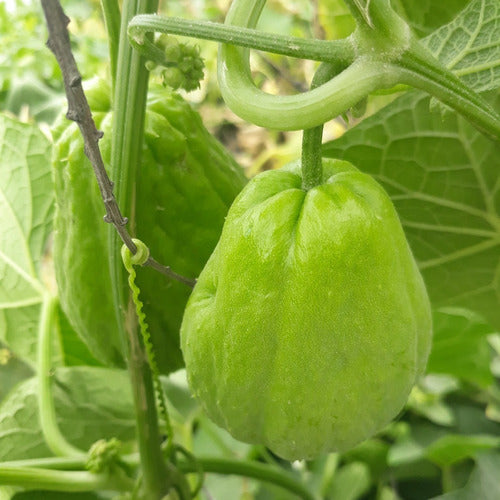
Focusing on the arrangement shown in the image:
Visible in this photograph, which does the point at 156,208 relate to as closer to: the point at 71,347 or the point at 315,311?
the point at 315,311

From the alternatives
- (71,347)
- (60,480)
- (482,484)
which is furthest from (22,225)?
(482,484)

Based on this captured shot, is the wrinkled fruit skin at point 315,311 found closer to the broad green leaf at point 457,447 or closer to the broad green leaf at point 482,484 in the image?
the broad green leaf at point 482,484

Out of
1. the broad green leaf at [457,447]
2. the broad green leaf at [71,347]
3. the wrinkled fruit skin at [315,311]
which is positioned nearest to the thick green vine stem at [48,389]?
the broad green leaf at [71,347]

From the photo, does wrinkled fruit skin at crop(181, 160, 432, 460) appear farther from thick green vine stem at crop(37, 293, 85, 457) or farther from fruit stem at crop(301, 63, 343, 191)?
thick green vine stem at crop(37, 293, 85, 457)

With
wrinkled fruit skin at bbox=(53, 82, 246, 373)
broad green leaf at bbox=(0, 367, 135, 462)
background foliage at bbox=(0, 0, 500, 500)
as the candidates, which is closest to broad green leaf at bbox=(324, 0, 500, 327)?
background foliage at bbox=(0, 0, 500, 500)

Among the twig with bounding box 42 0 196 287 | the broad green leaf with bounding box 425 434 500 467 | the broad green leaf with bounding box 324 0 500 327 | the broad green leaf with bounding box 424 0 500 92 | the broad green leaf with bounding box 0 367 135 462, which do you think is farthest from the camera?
the broad green leaf with bounding box 425 434 500 467

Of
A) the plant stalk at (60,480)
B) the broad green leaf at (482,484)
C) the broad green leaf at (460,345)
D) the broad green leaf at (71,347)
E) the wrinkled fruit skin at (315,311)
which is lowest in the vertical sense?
the broad green leaf at (482,484)
